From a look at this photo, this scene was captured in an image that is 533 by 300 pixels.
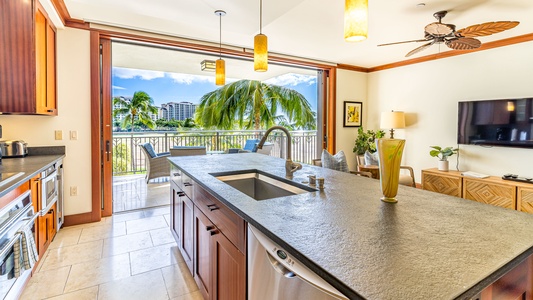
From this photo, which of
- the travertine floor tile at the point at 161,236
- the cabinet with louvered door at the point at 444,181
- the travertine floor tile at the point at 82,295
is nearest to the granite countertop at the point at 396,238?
the travertine floor tile at the point at 82,295

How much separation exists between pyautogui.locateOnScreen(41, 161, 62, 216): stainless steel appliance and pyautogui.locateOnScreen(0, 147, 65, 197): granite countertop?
8cm

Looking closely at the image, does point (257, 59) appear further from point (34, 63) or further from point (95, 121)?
point (95, 121)

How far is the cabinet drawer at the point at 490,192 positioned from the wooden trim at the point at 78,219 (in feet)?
16.4

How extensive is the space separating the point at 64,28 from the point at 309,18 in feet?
9.12

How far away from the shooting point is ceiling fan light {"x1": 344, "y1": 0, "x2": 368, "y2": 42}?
137 centimetres

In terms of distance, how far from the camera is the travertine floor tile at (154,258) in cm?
238

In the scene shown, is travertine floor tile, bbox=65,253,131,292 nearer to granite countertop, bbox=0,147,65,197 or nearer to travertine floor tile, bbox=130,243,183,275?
travertine floor tile, bbox=130,243,183,275

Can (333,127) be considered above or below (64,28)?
below

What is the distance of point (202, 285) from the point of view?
6.01 feet

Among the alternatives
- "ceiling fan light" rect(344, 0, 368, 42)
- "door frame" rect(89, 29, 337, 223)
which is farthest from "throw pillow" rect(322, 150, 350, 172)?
"door frame" rect(89, 29, 337, 223)

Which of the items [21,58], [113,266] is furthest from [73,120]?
[113,266]

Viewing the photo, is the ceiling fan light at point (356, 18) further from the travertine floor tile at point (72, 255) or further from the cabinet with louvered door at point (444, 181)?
the cabinet with louvered door at point (444, 181)

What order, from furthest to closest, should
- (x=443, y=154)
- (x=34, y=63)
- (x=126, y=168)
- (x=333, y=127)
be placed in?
(x=126, y=168) < (x=333, y=127) < (x=443, y=154) < (x=34, y=63)

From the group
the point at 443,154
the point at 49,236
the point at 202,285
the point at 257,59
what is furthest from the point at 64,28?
the point at 443,154
